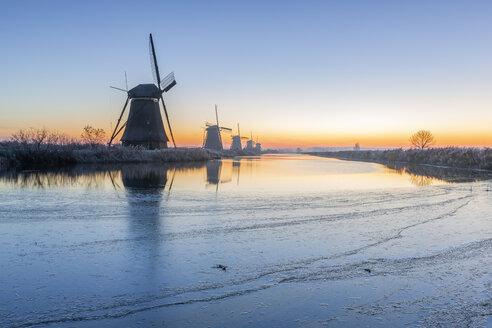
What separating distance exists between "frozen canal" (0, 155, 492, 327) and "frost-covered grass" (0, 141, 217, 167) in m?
17.7

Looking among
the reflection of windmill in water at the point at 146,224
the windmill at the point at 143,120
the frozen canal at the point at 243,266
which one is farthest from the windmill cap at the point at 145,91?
the frozen canal at the point at 243,266

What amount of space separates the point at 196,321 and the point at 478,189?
523 inches

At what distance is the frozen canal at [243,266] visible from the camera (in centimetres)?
312

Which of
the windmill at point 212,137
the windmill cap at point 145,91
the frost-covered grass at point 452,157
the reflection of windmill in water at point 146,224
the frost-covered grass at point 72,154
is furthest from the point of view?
the windmill at point 212,137

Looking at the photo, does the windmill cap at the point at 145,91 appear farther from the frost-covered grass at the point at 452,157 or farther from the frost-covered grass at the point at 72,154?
the frost-covered grass at the point at 452,157

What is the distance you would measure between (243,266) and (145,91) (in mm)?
31374

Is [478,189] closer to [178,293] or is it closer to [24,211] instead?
[178,293]

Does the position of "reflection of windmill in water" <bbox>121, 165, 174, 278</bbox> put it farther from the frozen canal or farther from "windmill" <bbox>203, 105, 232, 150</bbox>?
"windmill" <bbox>203, 105, 232, 150</bbox>

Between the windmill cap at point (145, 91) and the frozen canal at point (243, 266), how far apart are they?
25.7m

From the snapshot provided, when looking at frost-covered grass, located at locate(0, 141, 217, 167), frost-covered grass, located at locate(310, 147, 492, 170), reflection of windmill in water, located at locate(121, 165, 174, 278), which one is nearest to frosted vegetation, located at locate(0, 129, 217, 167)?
frost-covered grass, located at locate(0, 141, 217, 167)

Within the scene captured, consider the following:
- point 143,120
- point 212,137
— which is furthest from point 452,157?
point 212,137

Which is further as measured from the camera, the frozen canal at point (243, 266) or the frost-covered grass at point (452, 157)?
the frost-covered grass at point (452, 157)

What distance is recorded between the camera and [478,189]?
12547mm

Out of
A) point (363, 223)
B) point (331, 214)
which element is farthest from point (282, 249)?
point (331, 214)
